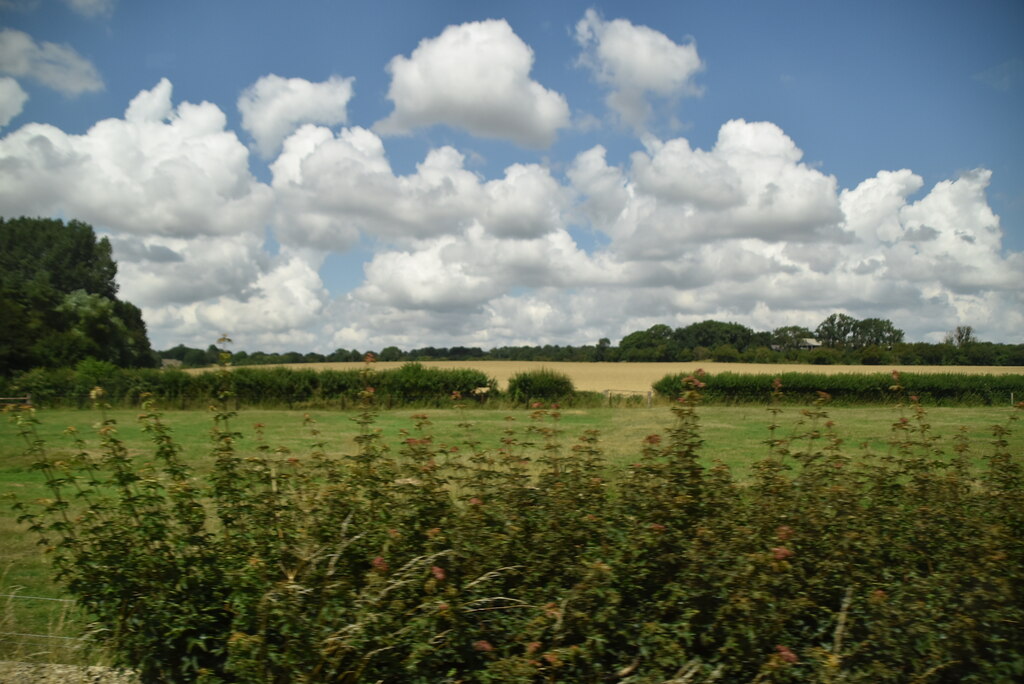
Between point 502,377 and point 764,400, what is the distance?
1411 cm

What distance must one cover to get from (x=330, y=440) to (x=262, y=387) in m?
17.5

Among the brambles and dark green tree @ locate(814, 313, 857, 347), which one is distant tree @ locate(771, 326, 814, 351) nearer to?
dark green tree @ locate(814, 313, 857, 347)

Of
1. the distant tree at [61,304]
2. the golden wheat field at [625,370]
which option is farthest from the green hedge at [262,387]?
the distant tree at [61,304]

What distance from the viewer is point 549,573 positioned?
4.02 metres

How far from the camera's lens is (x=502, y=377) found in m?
38.0

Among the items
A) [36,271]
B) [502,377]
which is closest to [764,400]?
[502,377]

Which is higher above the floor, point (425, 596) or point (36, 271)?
point (36, 271)

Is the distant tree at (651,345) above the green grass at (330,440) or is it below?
above

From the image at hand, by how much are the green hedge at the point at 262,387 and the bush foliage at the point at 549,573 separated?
2853 cm

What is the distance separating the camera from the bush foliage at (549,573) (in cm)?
347

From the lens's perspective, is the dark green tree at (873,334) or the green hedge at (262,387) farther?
the dark green tree at (873,334)

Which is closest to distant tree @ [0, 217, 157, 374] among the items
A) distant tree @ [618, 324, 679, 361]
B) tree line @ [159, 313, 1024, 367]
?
tree line @ [159, 313, 1024, 367]

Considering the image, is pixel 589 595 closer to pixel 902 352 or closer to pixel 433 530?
pixel 433 530

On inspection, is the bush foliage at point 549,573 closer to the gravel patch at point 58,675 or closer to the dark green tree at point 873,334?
the gravel patch at point 58,675
